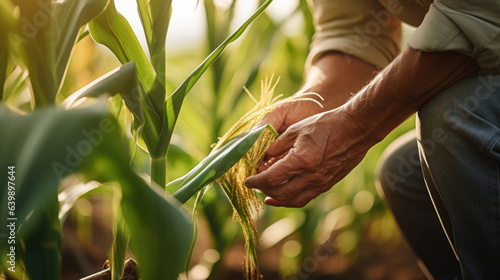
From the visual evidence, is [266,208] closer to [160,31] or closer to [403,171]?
[403,171]

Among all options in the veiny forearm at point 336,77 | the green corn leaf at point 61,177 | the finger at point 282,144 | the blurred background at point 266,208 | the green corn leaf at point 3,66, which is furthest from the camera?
the blurred background at point 266,208

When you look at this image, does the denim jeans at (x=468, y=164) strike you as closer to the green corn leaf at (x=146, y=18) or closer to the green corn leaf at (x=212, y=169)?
the green corn leaf at (x=212, y=169)

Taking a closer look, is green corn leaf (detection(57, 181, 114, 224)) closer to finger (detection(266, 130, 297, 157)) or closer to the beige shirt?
finger (detection(266, 130, 297, 157))

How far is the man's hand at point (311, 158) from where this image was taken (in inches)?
25.9

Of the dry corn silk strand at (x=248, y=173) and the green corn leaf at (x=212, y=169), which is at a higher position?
the green corn leaf at (x=212, y=169)

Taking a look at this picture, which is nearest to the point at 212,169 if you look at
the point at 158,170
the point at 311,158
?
the point at 158,170

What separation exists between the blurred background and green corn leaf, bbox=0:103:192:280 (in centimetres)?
43

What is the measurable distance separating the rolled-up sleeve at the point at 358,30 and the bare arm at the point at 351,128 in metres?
0.20

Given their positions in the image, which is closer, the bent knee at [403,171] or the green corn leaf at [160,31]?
the green corn leaf at [160,31]

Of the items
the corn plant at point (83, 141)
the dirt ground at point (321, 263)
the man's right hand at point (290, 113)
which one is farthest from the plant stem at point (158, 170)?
the dirt ground at point (321, 263)

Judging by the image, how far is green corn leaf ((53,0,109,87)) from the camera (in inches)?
16.8

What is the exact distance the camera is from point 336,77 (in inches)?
32.3

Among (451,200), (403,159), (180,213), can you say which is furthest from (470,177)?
(180,213)

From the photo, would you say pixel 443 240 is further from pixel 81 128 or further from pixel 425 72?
pixel 81 128
